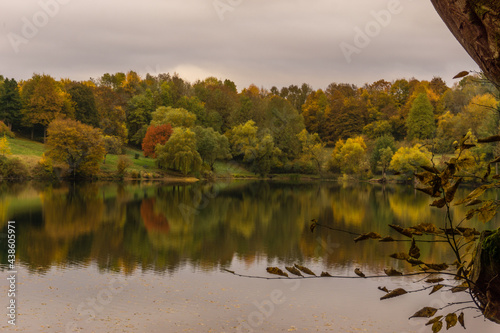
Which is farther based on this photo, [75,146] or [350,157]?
[350,157]

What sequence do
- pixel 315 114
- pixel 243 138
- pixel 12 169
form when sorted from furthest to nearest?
pixel 315 114 → pixel 243 138 → pixel 12 169

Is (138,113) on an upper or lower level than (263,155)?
upper

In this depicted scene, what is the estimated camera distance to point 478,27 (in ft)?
5.26

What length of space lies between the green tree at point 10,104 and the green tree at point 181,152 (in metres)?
17.8

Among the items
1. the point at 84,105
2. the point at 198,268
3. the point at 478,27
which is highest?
the point at 84,105

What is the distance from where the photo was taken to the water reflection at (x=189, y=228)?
643 inches

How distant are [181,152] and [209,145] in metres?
5.38

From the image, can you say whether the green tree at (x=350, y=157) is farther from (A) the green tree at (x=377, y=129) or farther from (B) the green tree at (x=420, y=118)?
(B) the green tree at (x=420, y=118)

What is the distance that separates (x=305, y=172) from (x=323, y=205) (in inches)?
1399

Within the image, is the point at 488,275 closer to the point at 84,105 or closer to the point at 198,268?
the point at 198,268

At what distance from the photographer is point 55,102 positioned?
56.3 meters

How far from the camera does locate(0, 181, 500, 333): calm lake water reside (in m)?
10.4

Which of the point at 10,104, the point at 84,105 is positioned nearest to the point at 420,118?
the point at 84,105

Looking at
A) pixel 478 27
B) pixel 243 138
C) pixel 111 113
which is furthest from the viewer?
pixel 111 113
